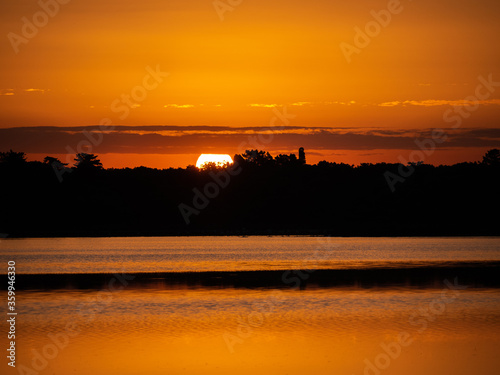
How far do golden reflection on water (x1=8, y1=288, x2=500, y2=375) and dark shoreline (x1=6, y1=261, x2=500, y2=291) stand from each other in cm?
438

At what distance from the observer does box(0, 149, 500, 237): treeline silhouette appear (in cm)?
16900

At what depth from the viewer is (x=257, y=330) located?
100ft

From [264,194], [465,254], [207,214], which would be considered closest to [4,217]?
[207,214]

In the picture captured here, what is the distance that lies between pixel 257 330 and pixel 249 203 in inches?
6373

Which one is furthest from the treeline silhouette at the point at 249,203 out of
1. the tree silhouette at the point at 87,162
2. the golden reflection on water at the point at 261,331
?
the golden reflection on water at the point at 261,331

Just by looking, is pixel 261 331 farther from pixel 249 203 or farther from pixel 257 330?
pixel 249 203

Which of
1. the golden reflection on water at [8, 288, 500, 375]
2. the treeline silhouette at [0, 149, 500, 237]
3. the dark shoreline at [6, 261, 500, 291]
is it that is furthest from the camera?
the treeline silhouette at [0, 149, 500, 237]

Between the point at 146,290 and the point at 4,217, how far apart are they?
123 meters

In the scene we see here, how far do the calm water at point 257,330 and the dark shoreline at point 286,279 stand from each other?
196 cm

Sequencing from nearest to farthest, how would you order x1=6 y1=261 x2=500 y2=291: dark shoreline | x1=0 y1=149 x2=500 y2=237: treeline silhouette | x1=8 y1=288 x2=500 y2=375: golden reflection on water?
x1=8 y1=288 x2=500 y2=375: golden reflection on water < x1=6 y1=261 x2=500 y2=291: dark shoreline < x1=0 y1=149 x2=500 y2=237: treeline silhouette

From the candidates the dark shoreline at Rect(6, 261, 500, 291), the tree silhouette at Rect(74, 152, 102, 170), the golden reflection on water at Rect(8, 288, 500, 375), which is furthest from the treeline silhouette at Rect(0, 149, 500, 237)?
the golden reflection on water at Rect(8, 288, 500, 375)

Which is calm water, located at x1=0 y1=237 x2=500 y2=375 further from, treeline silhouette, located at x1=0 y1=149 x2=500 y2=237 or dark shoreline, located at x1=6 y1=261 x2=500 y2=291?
treeline silhouette, located at x1=0 y1=149 x2=500 y2=237

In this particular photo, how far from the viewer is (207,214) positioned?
187 m

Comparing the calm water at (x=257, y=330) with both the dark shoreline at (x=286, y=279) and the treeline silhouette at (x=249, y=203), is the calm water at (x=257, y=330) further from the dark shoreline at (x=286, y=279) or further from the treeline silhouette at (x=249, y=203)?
the treeline silhouette at (x=249, y=203)
